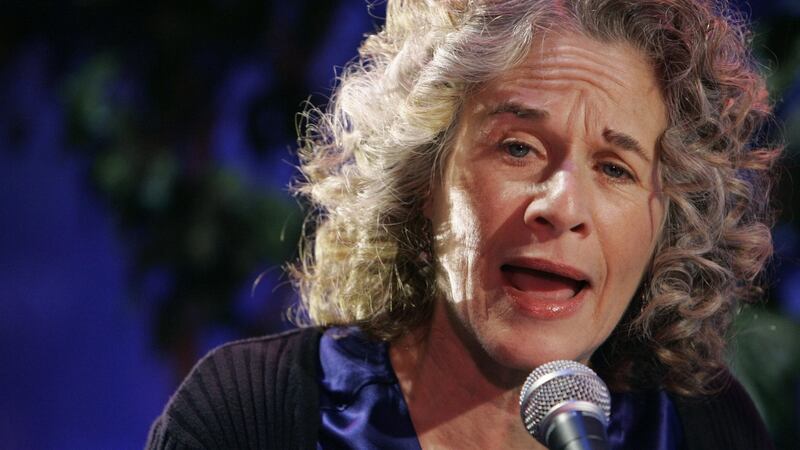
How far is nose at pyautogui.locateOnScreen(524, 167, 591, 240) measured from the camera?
1.79m

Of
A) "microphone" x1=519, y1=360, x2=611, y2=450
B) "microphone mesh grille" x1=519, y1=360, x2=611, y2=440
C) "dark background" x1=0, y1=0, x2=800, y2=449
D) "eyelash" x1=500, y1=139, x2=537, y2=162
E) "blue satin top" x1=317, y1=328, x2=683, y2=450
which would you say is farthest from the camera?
"dark background" x1=0, y1=0, x2=800, y2=449

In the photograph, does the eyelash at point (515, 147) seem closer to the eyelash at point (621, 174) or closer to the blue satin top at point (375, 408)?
the eyelash at point (621, 174)

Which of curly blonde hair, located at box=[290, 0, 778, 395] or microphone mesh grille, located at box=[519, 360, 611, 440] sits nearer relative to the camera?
microphone mesh grille, located at box=[519, 360, 611, 440]

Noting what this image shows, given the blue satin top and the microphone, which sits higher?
the microphone

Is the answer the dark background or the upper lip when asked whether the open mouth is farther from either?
the dark background

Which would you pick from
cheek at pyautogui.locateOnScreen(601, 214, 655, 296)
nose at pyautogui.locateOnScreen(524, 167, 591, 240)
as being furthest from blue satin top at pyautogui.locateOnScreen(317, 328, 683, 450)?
nose at pyautogui.locateOnScreen(524, 167, 591, 240)

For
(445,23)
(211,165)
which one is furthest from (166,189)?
(445,23)

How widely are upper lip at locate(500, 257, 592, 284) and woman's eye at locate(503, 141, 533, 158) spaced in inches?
8.2

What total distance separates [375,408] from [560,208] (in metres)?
0.58

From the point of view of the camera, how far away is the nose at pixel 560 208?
179cm

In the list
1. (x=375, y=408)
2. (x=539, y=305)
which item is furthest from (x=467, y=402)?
(x=539, y=305)

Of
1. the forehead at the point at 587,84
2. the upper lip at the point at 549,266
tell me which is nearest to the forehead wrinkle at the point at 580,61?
the forehead at the point at 587,84

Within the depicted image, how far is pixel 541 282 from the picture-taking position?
1849mm

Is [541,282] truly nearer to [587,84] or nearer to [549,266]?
[549,266]
